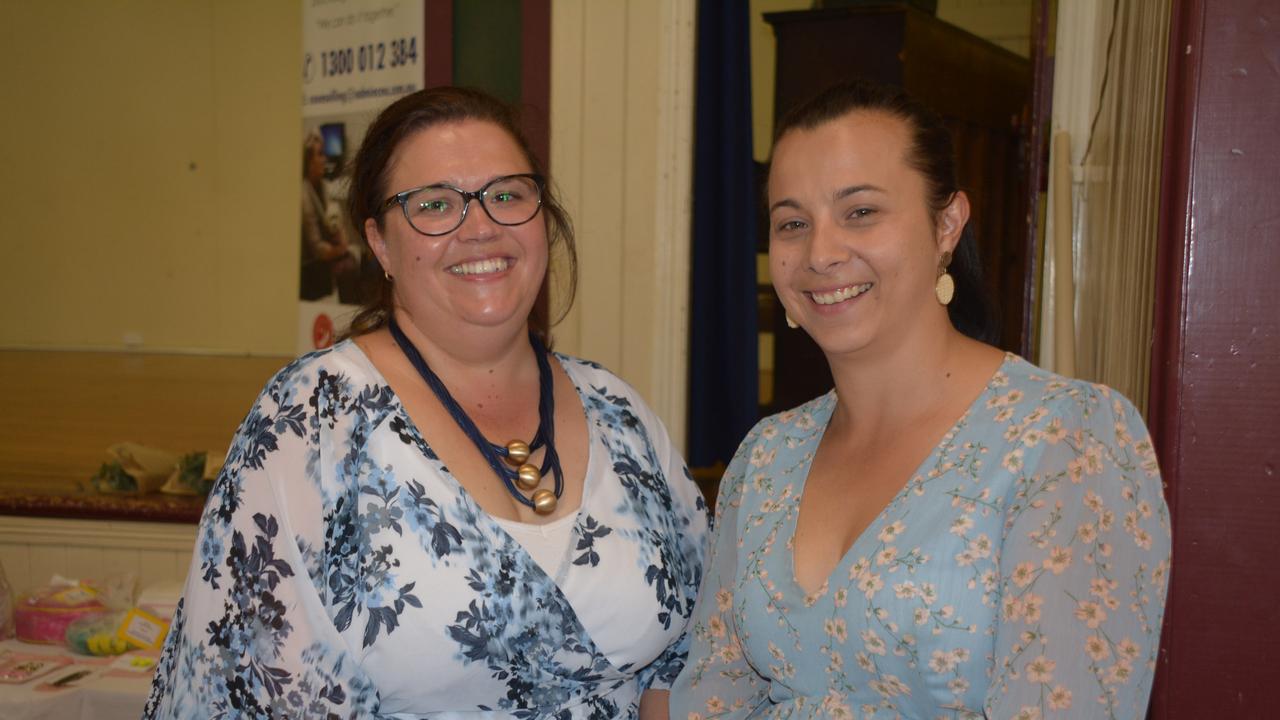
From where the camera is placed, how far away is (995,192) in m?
4.71

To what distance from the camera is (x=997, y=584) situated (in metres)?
1.23

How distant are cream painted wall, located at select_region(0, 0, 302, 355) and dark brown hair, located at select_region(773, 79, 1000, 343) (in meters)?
10.8

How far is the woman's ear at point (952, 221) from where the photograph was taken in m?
1.44

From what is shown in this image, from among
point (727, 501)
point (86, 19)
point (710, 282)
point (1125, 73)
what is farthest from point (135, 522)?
point (86, 19)

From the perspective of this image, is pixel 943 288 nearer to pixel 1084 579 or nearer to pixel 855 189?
pixel 855 189

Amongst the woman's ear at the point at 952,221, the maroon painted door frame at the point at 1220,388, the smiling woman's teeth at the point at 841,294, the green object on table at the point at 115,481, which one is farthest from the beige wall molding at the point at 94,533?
the maroon painted door frame at the point at 1220,388

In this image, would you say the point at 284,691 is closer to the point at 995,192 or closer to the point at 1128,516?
the point at 1128,516

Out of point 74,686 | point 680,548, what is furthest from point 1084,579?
point 74,686

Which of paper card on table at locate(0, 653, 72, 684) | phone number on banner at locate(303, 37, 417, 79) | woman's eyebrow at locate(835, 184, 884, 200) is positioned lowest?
paper card on table at locate(0, 653, 72, 684)

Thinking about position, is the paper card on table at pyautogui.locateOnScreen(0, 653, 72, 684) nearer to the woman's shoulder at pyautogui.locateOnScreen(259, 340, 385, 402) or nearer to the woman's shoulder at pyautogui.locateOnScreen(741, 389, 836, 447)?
the woman's shoulder at pyautogui.locateOnScreen(259, 340, 385, 402)

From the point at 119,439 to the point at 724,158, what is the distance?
4619mm

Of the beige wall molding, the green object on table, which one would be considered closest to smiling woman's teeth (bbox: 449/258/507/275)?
the beige wall molding

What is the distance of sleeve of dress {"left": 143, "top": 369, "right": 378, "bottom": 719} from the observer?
4.85ft

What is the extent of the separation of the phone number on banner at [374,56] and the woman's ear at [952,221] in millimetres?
2649
